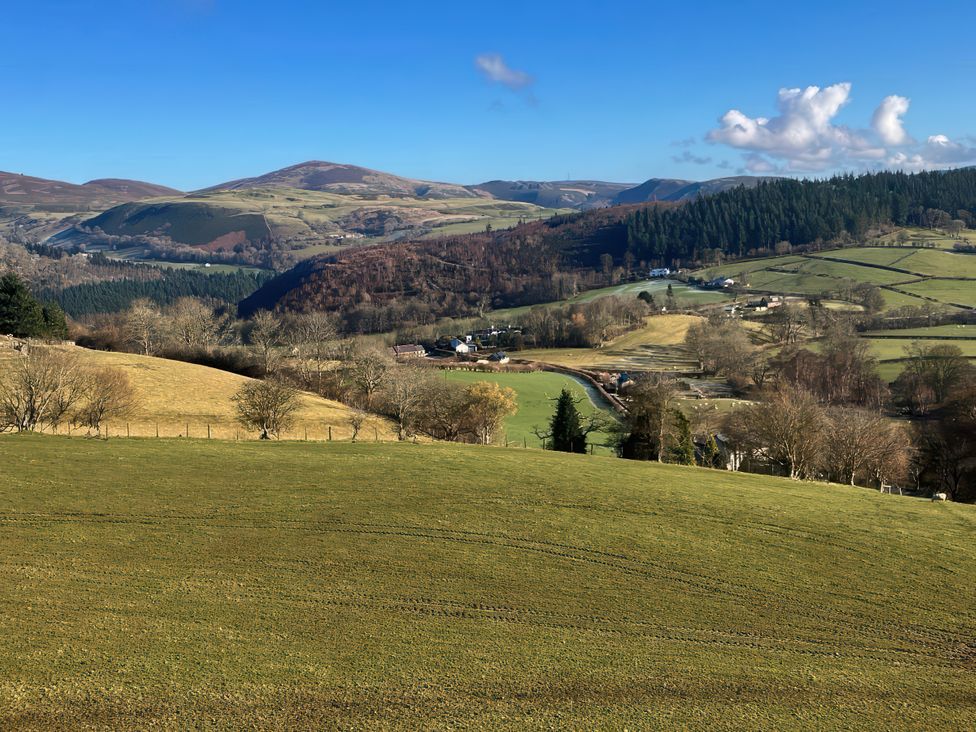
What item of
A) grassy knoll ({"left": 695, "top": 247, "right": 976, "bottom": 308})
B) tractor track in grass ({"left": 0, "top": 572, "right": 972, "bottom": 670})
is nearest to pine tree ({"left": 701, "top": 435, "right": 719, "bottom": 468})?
tractor track in grass ({"left": 0, "top": 572, "right": 972, "bottom": 670})

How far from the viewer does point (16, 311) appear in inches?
3243

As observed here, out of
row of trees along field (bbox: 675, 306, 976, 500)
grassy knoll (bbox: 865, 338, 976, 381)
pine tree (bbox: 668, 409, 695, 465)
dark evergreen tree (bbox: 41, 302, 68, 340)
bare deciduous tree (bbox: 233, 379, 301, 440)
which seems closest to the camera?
row of trees along field (bbox: 675, 306, 976, 500)

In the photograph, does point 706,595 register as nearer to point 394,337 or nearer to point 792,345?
point 792,345

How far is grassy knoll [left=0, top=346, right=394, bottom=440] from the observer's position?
5958 cm

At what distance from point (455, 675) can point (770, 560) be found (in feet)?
57.6

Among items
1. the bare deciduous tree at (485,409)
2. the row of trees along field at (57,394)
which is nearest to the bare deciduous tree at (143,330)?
the row of trees along field at (57,394)

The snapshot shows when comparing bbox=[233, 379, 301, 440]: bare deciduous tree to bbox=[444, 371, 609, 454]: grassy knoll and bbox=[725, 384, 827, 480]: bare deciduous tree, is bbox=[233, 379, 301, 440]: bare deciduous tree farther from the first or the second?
bbox=[725, 384, 827, 480]: bare deciduous tree

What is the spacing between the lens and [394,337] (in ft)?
611

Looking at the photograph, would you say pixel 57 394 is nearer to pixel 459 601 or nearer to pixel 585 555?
pixel 459 601

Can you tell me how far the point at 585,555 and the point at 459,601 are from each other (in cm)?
746

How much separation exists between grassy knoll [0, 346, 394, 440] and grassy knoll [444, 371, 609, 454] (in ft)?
64.1

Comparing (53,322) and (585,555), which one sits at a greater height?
(53,322)

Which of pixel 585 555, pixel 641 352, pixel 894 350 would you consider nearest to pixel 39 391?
pixel 585 555

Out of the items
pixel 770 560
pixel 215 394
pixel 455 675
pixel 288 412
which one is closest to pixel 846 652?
pixel 770 560
